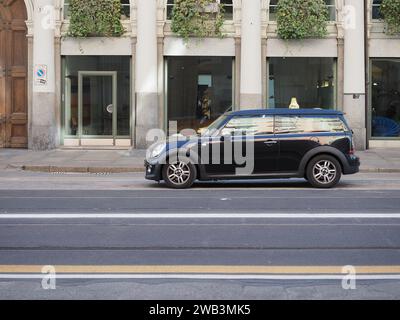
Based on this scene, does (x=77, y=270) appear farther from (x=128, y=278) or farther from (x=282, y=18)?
(x=282, y=18)

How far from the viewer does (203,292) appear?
20.1ft

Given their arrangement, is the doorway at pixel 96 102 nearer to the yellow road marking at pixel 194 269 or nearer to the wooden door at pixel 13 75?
the wooden door at pixel 13 75

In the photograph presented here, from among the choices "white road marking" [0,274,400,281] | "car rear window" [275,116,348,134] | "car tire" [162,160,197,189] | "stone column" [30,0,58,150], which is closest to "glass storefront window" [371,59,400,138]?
"car rear window" [275,116,348,134]

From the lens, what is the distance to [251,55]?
23859mm

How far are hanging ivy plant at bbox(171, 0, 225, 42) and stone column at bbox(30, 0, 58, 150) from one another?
13.5 feet

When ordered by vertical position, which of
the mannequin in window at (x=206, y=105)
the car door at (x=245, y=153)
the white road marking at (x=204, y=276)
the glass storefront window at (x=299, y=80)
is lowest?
the white road marking at (x=204, y=276)

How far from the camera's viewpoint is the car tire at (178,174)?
572 inches

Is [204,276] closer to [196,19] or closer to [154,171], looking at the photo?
[154,171]

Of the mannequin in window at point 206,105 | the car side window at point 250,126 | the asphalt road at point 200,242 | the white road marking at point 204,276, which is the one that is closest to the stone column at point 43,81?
the mannequin in window at point 206,105

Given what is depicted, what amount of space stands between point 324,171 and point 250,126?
5.61ft

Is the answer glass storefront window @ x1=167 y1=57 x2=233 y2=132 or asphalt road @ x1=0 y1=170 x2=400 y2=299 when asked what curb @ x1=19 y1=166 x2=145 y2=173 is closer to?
asphalt road @ x1=0 y1=170 x2=400 y2=299

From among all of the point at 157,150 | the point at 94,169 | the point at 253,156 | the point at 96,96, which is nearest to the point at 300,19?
the point at 96,96

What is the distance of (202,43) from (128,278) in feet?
59.5
